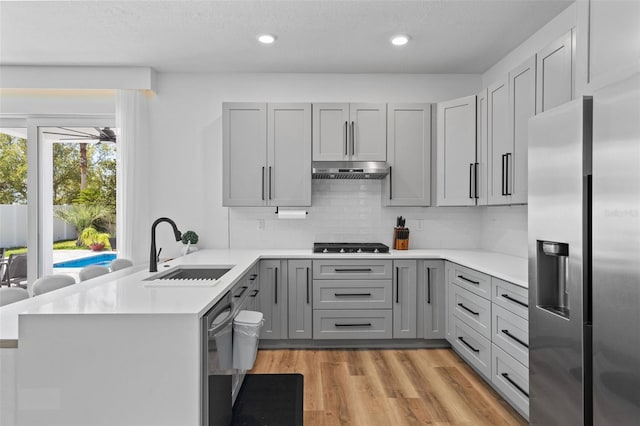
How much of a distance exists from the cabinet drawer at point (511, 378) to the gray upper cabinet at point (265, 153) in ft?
7.02

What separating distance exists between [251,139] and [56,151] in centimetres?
227

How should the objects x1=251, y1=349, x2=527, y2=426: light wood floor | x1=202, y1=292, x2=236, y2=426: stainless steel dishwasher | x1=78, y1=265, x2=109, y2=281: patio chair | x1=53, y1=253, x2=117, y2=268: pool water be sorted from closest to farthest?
x1=202, y1=292, x2=236, y2=426: stainless steel dishwasher < x1=251, y1=349, x2=527, y2=426: light wood floor < x1=78, y1=265, x2=109, y2=281: patio chair < x1=53, y1=253, x2=117, y2=268: pool water

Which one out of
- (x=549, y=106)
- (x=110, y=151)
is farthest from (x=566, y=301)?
(x=110, y=151)

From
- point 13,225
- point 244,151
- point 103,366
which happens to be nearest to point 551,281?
point 103,366

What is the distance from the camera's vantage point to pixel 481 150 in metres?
3.39

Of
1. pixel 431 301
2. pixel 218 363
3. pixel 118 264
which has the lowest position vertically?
pixel 431 301

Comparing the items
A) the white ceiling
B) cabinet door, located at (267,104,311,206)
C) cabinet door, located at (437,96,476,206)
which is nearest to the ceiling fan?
the white ceiling

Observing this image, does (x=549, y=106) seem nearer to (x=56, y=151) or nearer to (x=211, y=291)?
(x=211, y=291)

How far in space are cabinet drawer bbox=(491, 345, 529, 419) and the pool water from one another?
3913 mm

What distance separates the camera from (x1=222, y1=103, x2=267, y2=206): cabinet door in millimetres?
3762

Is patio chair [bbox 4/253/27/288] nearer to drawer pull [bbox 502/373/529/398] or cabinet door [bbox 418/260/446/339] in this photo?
cabinet door [bbox 418/260/446/339]

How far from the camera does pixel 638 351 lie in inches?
48.4

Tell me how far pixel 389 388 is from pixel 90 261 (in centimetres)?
352

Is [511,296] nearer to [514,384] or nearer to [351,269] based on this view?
[514,384]
